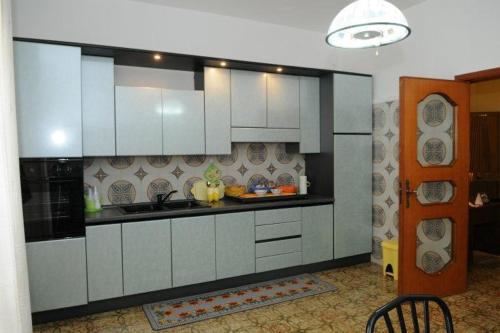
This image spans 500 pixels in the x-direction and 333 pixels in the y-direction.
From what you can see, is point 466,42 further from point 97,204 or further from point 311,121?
point 97,204

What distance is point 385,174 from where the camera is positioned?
4273 mm

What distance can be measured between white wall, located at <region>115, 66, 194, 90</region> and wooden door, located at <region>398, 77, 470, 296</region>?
2.14 meters

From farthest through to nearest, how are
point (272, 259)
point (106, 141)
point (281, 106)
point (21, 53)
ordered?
point (281, 106) → point (272, 259) → point (106, 141) → point (21, 53)

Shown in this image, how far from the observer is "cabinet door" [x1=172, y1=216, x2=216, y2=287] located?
11.0ft

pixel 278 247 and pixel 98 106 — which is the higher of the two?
pixel 98 106

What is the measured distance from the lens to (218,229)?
3.54m

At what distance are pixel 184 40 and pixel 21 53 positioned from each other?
1.56m

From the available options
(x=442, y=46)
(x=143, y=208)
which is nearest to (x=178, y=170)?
(x=143, y=208)

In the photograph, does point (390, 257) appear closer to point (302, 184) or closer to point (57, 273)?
point (302, 184)

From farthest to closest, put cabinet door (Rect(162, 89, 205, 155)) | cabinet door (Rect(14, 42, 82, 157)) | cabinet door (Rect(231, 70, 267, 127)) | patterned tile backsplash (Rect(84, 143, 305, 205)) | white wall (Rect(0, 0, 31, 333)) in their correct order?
cabinet door (Rect(231, 70, 267, 127))
patterned tile backsplash (Rect(84, 143, 305, 205))
cabinet door (Rect(162, 89, 205, 155))
cabinet door (Rect(14, 42, 82, 157))
white wall (Rect(0, 0, 31, 333))

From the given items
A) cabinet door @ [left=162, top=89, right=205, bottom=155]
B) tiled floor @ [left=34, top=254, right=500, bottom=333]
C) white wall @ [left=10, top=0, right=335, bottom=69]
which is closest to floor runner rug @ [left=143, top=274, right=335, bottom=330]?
tiled floor @ [left=34, top=254, right=500, bottom=333]

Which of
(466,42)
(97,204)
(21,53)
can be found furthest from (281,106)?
(21,53)

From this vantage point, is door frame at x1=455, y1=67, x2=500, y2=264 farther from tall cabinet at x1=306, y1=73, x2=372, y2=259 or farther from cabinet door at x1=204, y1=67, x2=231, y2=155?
cabinet door at x1=204, y1=67, x2=231, y2=155

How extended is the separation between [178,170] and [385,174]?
2.35 m
